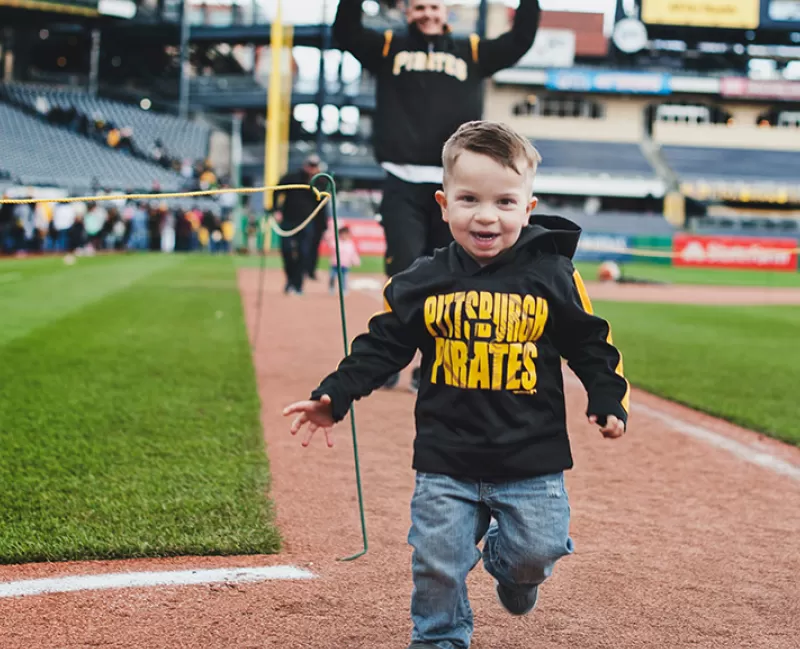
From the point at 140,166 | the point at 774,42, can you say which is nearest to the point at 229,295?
the point at 140,166

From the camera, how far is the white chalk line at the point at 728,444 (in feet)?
17.0

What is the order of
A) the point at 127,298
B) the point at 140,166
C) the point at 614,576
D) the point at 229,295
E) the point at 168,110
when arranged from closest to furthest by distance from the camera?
the point at 614,576 → the point at 127,298 → the point at 229,295 → the point at 140,166 → the point at 168,110

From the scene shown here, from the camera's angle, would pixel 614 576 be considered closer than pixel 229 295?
Yes

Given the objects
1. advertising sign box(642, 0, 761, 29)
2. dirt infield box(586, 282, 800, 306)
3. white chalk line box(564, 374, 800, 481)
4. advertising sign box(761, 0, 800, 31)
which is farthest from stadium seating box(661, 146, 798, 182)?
white chalk line box(564, 374, 800, 481)

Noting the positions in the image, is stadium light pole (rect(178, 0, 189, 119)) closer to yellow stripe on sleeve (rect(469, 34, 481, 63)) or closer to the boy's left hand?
yellow stripe on sleeve (rect(469, 34, 481, 63))

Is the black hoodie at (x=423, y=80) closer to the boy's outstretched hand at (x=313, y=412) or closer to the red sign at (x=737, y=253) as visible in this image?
the boy's outstretched hand at (x=313, y=412)

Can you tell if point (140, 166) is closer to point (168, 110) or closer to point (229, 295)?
point (168, 110)

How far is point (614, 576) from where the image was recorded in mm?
3352

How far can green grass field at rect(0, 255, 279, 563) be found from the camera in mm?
3541

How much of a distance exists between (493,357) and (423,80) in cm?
368

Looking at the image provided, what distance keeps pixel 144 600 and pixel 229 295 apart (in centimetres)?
1388

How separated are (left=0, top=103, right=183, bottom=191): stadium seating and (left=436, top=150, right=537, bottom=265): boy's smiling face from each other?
31.8 m

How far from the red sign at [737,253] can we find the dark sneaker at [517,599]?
1402 inches

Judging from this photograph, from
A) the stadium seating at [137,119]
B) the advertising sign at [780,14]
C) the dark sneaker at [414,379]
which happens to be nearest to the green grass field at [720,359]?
the dark sneaker at [414,379]
